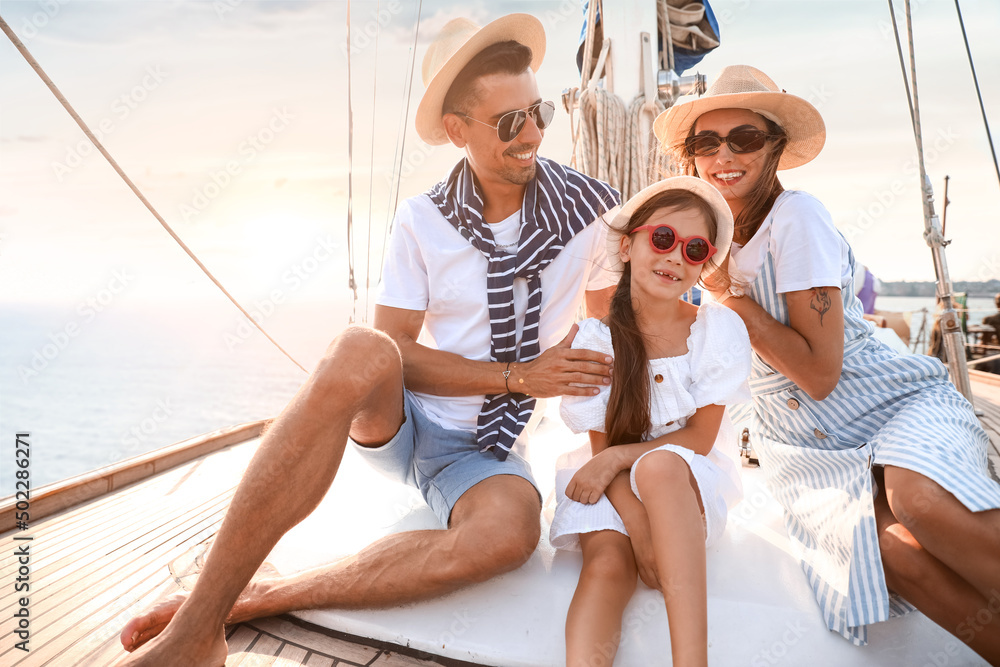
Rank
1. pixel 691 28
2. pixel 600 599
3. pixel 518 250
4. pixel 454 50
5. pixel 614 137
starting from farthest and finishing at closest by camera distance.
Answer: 1. pixel 691 28
2. pixel 614 137
3. pixel 454 50
4. pixel 518 250
5. pixel 600 599

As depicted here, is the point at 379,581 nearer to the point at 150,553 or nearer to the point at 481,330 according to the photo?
the point at 481,330

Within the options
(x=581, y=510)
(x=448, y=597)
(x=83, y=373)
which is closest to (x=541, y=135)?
(x=581, y=510)

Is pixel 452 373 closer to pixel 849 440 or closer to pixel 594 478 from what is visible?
pixel 594 478

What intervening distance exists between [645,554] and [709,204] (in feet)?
3.19

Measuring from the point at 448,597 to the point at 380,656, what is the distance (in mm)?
218

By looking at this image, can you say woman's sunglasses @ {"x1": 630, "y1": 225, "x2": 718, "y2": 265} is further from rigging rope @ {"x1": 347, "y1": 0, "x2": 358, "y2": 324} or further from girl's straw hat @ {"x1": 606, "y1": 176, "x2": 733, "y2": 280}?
rigging rope @ {"x1": 347, "y1": 0, "x2": 358, "y2": 324}

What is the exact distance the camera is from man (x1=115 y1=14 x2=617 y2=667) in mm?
1516

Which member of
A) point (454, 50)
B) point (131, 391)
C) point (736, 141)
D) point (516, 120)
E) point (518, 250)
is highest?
point (454, 50)

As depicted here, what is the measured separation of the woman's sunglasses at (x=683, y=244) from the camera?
1.78 m

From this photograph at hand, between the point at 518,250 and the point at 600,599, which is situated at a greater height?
the point at 518,250

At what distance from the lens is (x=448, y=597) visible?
168cm

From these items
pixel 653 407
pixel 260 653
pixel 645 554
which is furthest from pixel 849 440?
pixel 260 653

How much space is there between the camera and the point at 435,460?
6.56ft

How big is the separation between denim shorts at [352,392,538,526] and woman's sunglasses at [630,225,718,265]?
0.77m
